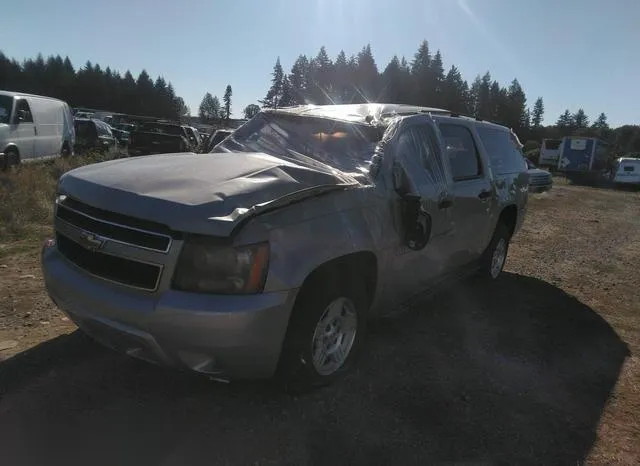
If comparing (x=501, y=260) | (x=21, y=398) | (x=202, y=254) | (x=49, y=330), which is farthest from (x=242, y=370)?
(x=501, y=260)

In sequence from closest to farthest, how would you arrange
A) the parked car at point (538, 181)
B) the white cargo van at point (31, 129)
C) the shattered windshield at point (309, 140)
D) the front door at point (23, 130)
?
the shattered windshield at point (309, 140) → the white cargo van at point (31, 129) → the front door at point (23, 130) → the parked car at point (538, 181)

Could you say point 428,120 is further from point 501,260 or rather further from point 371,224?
point 501,260

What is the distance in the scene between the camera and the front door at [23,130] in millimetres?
11586

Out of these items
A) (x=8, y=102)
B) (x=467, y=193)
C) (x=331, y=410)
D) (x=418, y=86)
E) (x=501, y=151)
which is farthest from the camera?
(x=418, y=86)

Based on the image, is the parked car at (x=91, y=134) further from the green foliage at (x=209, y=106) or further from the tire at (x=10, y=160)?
the green foliage at (x=209, y=106)

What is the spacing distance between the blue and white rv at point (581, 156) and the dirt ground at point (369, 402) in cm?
3277

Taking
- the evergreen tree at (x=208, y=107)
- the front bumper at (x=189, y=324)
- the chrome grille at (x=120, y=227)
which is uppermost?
the evergreen tree at (x=208, y=107)

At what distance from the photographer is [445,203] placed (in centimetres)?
434

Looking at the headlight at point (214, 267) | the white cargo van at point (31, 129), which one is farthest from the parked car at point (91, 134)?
the headlight at point (214, 267)

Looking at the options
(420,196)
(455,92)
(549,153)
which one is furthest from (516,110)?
(420,196)

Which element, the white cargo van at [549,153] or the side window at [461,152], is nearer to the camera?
the side window at [461,152]

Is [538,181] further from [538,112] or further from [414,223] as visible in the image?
[538,112]

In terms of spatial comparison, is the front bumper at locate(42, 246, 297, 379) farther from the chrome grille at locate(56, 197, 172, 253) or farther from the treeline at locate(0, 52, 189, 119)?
the treeline at locate(0, 52, 189, 119)

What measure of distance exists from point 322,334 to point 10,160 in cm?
1022
